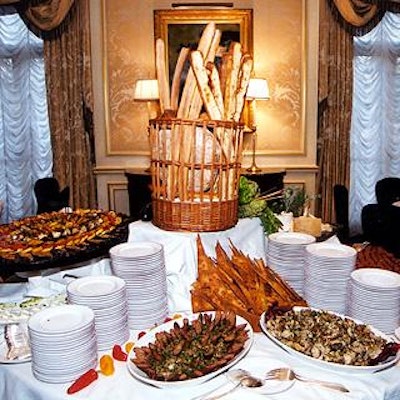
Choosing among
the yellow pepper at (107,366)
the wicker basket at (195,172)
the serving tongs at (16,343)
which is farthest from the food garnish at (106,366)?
the wicker basket at (195,172)

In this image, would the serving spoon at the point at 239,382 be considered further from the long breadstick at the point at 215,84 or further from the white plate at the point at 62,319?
the long breadstick at the point at 215,84

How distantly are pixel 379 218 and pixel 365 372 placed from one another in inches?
150

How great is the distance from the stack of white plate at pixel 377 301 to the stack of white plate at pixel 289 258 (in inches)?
12.5

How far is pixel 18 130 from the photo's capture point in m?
5.63

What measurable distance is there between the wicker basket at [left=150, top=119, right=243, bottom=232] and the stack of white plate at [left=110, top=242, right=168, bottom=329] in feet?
0.75

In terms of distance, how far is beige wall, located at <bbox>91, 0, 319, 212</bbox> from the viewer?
5.34 m

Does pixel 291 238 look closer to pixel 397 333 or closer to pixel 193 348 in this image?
pixel 397 333

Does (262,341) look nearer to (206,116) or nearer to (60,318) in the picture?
(60,318)

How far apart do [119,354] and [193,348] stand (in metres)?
0.24

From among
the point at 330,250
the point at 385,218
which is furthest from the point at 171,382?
the point at 385,218

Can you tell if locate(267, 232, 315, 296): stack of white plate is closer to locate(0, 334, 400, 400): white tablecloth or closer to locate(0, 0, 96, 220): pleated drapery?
locate(0, 334, 400, 400): white tablecloth

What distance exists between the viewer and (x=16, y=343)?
5.43ft

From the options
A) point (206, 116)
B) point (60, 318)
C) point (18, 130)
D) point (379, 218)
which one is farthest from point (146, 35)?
point (60, 318)

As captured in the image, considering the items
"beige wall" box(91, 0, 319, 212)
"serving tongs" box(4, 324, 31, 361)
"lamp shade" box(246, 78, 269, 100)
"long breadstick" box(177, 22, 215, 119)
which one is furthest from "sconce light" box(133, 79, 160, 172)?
"serving tongs" box(4, 324, 31, 361)
